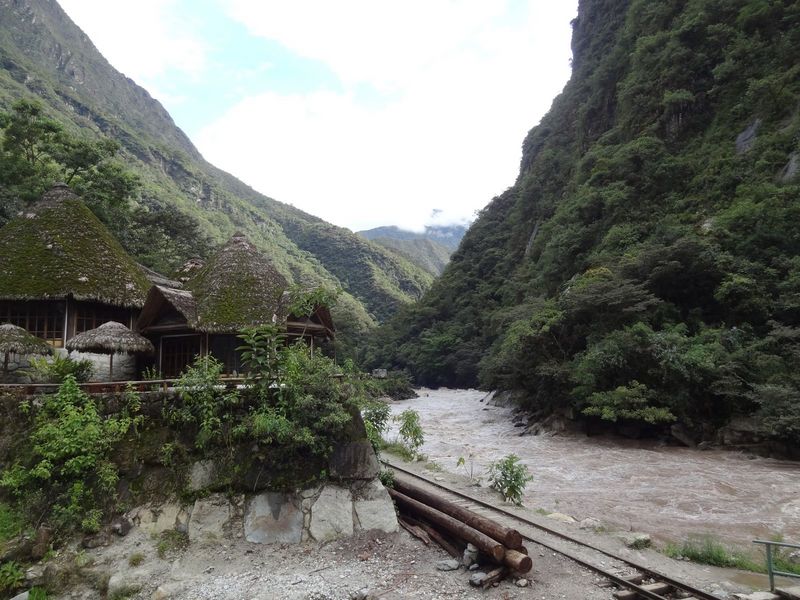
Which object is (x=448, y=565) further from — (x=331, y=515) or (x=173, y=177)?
(x=173, y=177)

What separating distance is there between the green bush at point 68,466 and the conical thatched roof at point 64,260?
6266 mm

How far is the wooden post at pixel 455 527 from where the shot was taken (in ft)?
23.1

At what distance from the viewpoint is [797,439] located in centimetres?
1550

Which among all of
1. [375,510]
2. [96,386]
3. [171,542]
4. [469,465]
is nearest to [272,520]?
[171,542]

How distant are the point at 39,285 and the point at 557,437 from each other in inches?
789

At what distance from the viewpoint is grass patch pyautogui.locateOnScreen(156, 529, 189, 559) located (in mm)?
7305

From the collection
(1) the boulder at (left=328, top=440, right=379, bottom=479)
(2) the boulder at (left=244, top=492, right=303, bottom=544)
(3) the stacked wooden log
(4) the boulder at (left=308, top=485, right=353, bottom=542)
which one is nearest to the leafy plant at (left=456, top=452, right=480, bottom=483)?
(3) the stacked wooden log

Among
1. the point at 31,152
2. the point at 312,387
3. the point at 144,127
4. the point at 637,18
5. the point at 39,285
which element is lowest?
the point at 312,387

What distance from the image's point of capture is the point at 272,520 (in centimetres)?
787

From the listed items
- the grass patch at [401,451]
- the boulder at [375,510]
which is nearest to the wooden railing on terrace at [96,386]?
the boulder at [375,510]

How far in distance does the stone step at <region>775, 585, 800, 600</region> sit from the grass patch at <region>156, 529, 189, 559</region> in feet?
26.7

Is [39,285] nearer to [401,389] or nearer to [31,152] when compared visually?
[31,152]

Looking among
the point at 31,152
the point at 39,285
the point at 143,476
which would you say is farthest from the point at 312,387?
the point at 31,152

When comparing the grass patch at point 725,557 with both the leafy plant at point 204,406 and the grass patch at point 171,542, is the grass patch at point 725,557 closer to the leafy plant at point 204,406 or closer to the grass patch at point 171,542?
the leafy plant at point 204,406
